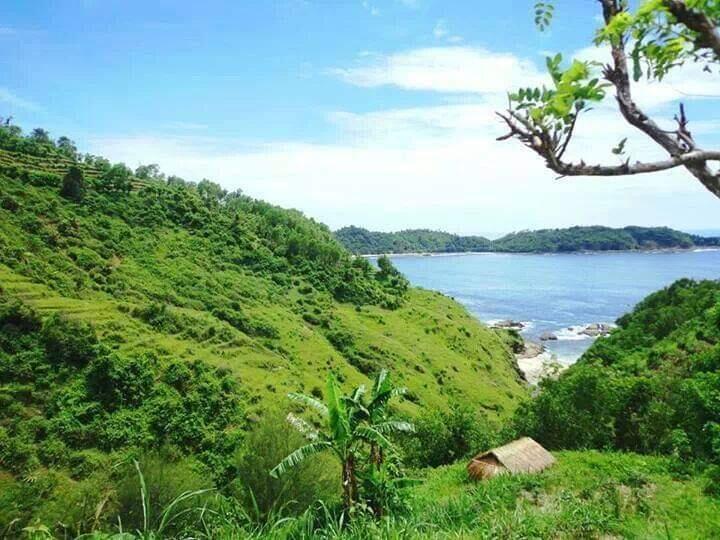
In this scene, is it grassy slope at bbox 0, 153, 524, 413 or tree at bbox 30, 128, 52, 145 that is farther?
tree at bbox 30, 128, 52, 145

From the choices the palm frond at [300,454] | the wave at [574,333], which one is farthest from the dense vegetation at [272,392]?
the wave at [574,333]

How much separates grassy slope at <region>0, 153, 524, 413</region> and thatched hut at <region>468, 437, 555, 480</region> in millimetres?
30591

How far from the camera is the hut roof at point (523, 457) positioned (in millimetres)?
19625

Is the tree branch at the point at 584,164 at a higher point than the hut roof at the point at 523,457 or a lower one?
higher

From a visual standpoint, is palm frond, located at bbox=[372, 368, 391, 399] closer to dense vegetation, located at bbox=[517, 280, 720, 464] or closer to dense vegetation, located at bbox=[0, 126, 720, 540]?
dense vegetation, located at bbox=[0, 126, 720, 540]

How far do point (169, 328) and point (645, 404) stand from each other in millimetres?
43422

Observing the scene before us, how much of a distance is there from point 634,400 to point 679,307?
81.1ft

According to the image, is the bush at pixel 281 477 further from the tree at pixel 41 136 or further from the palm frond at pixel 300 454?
the tree at pixel 41 136

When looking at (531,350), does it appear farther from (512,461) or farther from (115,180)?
(115,180)

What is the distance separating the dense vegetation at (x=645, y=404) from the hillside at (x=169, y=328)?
840 inches

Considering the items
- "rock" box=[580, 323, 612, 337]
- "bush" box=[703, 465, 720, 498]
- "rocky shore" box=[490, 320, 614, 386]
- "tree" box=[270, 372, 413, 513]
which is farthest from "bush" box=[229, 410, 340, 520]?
"rock" box=[580, 323, 612, 337]

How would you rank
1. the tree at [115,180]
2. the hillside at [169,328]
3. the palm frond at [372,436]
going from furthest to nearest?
1. the tree at [115,180]
2. the hillside at [169,328]
3. the palm frond at [372,436]

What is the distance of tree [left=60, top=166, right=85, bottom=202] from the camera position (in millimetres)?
69669

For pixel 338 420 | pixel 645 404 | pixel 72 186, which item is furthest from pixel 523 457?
pixel 72 186
